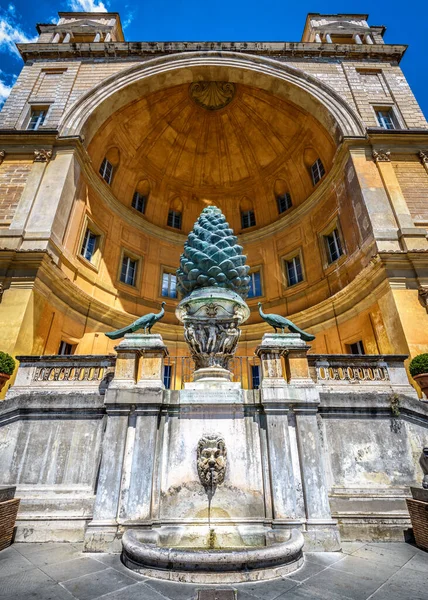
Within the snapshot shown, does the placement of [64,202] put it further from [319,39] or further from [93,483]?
[319,39]

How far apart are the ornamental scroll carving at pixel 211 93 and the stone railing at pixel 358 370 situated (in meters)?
19.2

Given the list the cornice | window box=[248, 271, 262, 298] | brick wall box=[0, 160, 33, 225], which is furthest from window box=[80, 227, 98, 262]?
the cornice

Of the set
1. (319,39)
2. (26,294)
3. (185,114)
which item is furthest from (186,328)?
(319,39)

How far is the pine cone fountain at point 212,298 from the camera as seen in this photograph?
6340 millimetres

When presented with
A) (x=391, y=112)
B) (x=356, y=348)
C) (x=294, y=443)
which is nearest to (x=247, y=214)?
(x=391, y=112)

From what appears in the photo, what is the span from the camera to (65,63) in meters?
17.5

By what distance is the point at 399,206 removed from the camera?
41.8ft

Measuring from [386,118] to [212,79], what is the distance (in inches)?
385

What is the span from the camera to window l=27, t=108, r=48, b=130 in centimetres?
1555

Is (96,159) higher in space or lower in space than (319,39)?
lower

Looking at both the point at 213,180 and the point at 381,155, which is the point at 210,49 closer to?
the point at 213,180

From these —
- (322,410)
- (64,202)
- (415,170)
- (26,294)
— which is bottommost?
(322,410)

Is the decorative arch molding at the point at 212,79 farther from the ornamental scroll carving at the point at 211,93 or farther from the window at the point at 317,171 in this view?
the window at the point at 317,171

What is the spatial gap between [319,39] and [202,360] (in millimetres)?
25479
